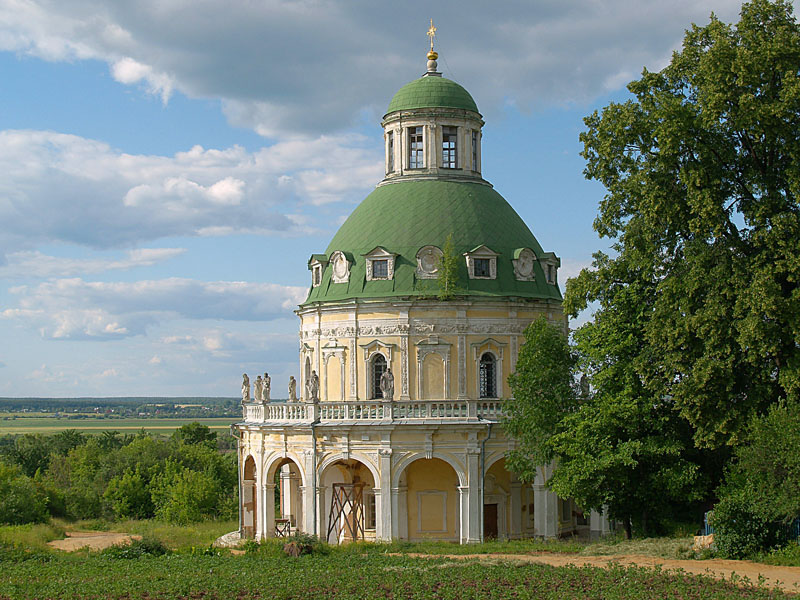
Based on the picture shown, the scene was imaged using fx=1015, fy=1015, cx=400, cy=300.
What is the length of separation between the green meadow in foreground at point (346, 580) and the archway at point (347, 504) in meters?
12.5

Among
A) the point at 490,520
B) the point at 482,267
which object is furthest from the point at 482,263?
the point at 490,520

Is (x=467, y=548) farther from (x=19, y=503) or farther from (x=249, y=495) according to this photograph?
(x=19, y=503)

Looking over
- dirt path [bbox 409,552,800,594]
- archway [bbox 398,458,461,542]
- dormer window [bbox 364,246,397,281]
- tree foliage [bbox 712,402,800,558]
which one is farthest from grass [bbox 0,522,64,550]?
tree foliage [bbox 712,402,800,558]

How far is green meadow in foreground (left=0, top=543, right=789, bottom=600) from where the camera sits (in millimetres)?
22984

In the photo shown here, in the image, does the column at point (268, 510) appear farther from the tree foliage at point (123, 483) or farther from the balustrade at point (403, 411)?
the tree foliage at point (123, 483)

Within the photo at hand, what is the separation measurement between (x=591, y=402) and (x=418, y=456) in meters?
9.59

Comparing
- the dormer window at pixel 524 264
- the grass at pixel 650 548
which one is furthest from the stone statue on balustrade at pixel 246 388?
the grass at pixel 650 548

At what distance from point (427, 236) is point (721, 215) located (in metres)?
16.8

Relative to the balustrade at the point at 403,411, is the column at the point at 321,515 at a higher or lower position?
lower

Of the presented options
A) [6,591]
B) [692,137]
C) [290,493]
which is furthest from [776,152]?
[290,493]

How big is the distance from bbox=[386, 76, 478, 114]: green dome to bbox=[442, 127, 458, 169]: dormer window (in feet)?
3.98

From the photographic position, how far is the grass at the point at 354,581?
22.9 m

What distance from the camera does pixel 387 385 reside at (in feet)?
136

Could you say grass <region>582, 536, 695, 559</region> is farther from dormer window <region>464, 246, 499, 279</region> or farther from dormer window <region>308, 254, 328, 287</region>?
dormer window <region>308, 254, 328, 287</region>
